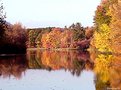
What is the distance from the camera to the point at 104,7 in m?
89.9

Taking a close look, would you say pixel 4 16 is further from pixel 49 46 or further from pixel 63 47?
pixel 49 46

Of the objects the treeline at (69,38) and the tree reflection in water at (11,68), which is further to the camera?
the treeline at (69,38)

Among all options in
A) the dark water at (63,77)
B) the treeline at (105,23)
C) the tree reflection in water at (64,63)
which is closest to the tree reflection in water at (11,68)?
the dark water at (63,77)

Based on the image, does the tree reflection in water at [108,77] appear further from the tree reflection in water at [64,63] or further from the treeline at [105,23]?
the treeline at [105,23]

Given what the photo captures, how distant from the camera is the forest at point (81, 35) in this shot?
187 feet

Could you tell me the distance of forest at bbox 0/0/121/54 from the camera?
187 feet

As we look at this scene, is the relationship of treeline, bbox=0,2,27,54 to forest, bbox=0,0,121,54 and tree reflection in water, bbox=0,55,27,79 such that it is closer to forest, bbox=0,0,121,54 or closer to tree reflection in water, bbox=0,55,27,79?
forest, bbox=0,0,121,54

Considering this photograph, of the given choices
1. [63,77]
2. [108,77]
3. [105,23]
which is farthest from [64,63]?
[108,77]

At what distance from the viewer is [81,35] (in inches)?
5915

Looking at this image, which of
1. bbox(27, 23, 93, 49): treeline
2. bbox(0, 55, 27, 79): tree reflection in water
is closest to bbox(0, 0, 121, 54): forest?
bbox(27, 23, 93, 49): treeline

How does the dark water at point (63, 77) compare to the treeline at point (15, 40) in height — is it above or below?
below

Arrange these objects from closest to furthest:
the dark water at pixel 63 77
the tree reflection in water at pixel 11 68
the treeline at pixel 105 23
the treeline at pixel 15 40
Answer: the dark water at pixel 63 77 → the tree reflection in water at pixel 11 68 → the treeline at pixel 105 23 → the treeline at pixel 15 40

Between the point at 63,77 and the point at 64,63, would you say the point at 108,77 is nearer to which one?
the point at 63,77

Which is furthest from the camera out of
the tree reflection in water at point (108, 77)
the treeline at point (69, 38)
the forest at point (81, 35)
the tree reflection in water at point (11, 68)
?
the treeline at point (69, 38)
